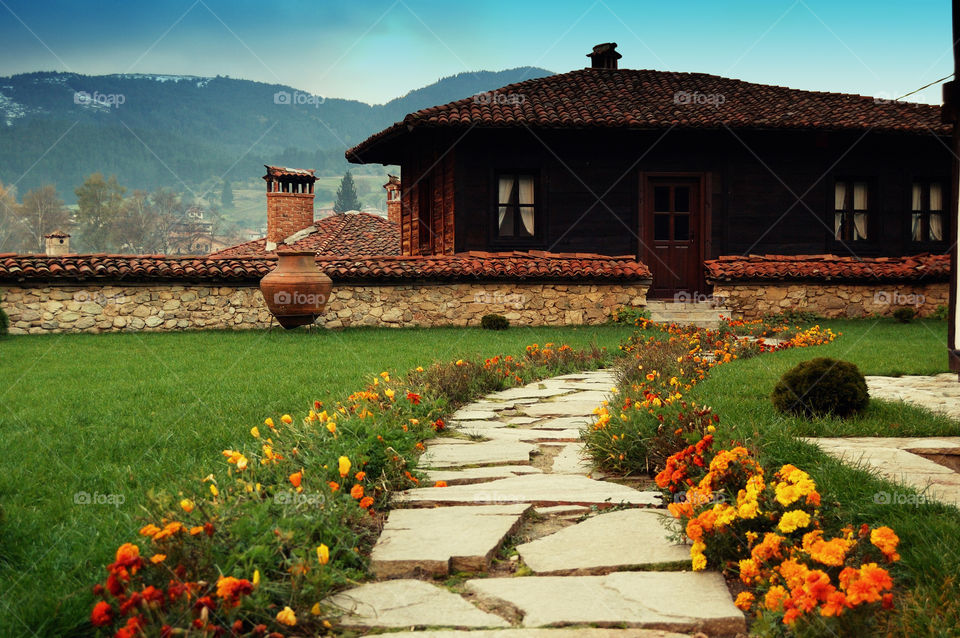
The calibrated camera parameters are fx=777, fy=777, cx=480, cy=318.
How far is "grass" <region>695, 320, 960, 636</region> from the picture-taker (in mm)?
2250

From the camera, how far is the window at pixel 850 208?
16891mm

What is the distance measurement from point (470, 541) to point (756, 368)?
507 cm

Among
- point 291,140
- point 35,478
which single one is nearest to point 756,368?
point 35,478

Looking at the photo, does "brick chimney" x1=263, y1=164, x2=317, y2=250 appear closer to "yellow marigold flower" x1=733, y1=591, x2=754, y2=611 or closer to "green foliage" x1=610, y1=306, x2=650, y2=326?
"green foliage" x1=610, y1=306, x2=650, y2=326

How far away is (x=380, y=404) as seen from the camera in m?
4.85

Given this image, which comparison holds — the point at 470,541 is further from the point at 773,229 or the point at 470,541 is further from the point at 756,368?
the point at 773,229

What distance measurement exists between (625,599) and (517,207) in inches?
548
